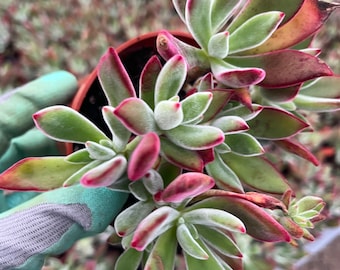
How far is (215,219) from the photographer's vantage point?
445 mm

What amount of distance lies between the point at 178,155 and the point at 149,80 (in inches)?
3.3

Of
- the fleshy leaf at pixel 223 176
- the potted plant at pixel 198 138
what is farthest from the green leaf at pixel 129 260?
the fleshy leaf at pixel 223 176

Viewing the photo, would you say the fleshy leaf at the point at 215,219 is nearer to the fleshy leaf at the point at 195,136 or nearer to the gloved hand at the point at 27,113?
the fleshy leaf at the point at 195,136

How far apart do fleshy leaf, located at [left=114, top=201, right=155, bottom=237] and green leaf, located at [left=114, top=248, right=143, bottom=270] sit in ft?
0.18

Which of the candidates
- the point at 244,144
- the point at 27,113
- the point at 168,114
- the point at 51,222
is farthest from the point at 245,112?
the point at 27,113

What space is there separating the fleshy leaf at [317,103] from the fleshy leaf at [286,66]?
0.27 feet

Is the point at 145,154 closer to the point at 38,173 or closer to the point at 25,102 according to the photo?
the point at 38,173

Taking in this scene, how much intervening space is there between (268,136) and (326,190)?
0.62 m

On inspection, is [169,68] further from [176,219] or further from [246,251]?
[246,251]

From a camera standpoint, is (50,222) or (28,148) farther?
(28,148)

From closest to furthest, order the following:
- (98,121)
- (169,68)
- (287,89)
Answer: (169,68) < (287,89) < (98,121)

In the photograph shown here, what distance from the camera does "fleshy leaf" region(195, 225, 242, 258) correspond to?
1.58 ft

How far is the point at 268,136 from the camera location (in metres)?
0.56

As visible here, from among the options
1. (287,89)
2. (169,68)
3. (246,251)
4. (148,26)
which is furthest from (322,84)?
(148,26)
